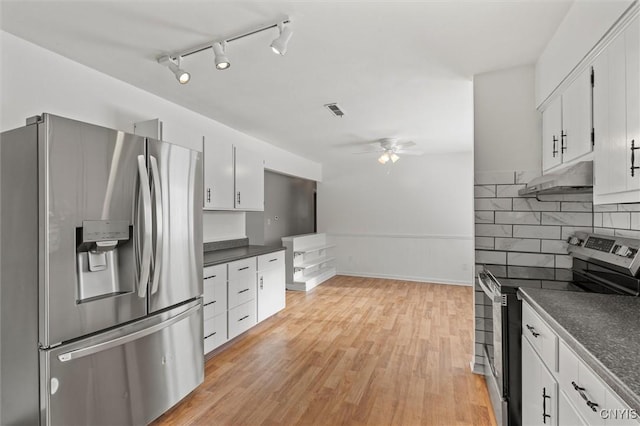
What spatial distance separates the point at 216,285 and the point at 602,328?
2661mm

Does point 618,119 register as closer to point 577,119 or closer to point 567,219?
point 577,119

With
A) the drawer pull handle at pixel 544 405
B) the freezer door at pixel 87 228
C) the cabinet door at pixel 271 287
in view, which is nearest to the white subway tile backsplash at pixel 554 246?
the drawer pull handle at pixel 544 405

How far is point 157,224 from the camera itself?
196 centimetres

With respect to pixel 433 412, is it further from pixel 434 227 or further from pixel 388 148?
pixel 434 227

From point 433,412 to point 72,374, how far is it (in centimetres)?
212

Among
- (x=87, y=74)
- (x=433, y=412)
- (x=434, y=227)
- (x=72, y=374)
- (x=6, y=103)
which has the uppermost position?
(x=87, y=74)

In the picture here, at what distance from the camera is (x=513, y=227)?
2.51m

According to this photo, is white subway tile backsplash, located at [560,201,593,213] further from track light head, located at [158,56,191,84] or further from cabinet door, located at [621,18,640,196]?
track light head, located at [158,56,191,84]

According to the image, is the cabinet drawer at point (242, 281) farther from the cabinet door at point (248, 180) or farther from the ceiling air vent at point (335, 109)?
the ceiling air vent at point (335, 109)

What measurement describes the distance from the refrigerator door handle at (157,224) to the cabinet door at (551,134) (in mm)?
2595

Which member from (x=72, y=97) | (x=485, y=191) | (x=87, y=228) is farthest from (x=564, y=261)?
(x=72, y=97)

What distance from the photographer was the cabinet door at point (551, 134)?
2.08 m

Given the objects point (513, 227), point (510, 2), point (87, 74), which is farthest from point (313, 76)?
point (513, 227)

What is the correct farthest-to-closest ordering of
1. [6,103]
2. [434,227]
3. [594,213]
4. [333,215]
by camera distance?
1. [333,215]
2. [434,227]
3. [594,213]
4. [6,103]
